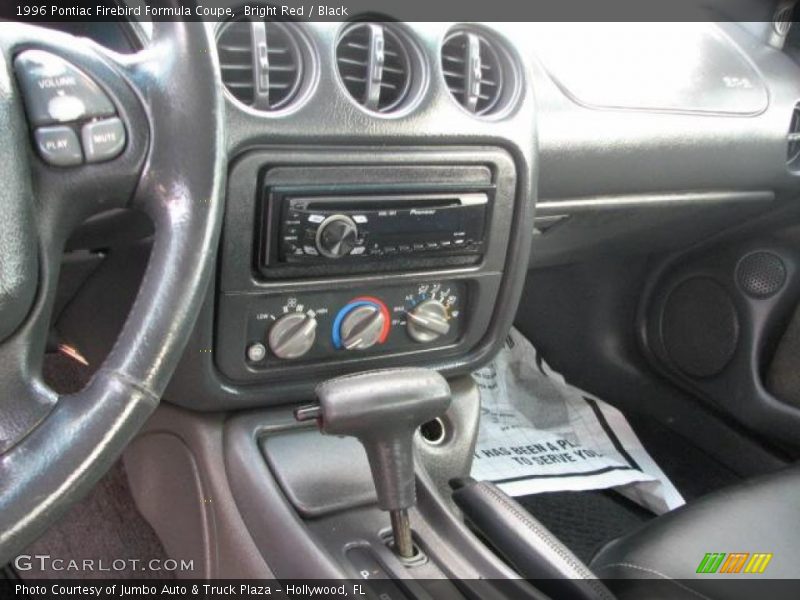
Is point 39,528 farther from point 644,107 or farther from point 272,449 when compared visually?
point 644,107

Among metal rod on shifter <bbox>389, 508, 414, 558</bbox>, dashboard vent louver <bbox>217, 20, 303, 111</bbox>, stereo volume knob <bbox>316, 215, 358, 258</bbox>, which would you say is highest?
dashboard vent louver <bbox>217, 20, 303, 111</bbox>

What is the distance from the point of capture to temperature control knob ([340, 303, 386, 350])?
0.80m

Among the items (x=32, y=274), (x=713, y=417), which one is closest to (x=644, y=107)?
(x=713, y=417)

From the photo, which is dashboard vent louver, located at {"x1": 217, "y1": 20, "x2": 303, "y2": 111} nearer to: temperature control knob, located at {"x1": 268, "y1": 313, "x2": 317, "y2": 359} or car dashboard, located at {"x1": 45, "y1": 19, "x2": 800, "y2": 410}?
car dashboard, located at {"x1": 45, "y1": 19, "x2": 800, "y2": 410}

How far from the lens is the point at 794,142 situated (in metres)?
1.22

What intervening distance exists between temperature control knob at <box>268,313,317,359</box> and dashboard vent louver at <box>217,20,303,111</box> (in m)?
0.18

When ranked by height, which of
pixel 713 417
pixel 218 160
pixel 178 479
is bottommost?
pixel 713 417

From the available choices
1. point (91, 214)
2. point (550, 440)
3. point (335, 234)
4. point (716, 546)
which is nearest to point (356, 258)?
point (335, 234)

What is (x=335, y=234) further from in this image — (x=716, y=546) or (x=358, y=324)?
(x=716, y=546)

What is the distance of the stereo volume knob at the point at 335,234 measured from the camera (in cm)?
73

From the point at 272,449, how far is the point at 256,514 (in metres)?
0.06

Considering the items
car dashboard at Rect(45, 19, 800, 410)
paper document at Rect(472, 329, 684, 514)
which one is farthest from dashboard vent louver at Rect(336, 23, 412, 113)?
paper document at Rect(472, 329, 684, 514)

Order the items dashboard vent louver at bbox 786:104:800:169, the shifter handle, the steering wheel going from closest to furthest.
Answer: the steering wheel → the shifter handle → dashboard vent louver at bbox 786:104:800:169

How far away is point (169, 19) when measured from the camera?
54 centimetres
